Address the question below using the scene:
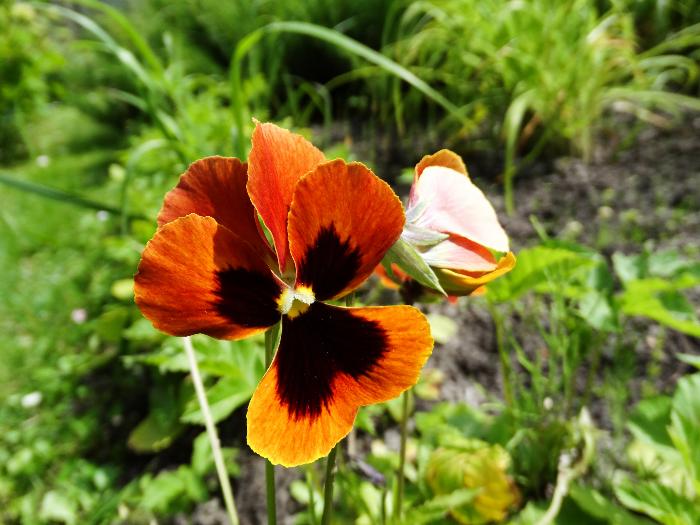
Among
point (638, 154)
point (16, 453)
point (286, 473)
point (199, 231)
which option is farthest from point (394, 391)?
point (638, 154)

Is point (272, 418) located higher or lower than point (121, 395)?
higher

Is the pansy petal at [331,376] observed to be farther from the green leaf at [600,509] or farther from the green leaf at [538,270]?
the green leaf at [600,509]

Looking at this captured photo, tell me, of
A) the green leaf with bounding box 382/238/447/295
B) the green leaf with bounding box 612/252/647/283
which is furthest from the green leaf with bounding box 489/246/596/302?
the green leaf with bounding box 382/238/447/295

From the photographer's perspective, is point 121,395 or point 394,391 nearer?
point 394,391

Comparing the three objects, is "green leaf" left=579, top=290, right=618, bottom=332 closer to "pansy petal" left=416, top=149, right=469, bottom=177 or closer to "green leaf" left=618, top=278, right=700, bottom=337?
"green leaf" left=618, top=278, right=700, bottom=337

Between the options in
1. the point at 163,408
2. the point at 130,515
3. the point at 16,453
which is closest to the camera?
the point at 130,515

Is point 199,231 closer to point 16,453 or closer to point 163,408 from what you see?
point 163,408

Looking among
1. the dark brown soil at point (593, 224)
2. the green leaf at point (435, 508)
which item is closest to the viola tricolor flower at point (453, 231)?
the green leaf at point (435, 508)
